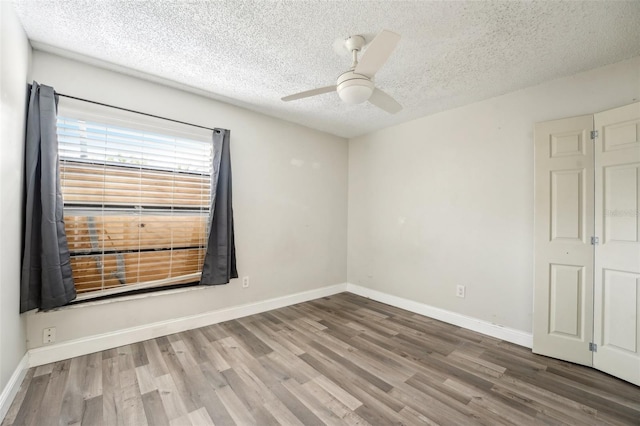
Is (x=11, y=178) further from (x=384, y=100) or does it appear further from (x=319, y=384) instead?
(x=384, y=100)

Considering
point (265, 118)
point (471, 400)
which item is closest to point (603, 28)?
point (471, 400)

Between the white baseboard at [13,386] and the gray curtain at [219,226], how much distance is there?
→ 134 centimetres

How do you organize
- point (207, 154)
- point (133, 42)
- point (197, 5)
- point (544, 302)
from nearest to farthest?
1. point (197, 5)
2. point (133, 42)
3. point (544, 302)
4. point (207, 154)

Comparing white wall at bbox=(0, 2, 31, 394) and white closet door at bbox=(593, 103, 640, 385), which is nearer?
white wall at bbox=(0, 2, 31, 394)

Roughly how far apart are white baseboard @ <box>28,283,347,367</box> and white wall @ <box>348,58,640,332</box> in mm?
1582

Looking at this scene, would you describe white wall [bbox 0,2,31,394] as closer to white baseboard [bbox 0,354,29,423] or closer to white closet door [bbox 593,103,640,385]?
white baseboard [bbox 0,354,29,423]

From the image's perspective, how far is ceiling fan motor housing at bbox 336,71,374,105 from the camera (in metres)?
1.81

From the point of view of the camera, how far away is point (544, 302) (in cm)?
239

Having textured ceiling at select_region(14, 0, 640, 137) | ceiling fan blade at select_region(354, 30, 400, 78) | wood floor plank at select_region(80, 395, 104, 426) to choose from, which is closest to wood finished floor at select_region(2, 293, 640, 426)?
wood floor plank at select_region(80, 395, 104, 426)

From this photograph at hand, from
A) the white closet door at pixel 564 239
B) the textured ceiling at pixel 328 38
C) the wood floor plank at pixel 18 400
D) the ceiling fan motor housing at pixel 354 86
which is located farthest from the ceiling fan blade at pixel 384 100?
the wood floor plank at pixel 18 400

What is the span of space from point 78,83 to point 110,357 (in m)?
2.35

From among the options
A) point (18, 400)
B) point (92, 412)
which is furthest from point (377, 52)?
point (18, 400)

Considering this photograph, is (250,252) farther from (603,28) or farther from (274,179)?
(603,28)

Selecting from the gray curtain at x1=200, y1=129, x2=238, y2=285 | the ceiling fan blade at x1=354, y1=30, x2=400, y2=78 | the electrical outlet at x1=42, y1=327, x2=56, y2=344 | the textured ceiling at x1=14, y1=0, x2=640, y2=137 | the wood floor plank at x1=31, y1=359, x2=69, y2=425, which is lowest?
the wood floor plank at x1=31, y1=359, x2=69, y2=425
